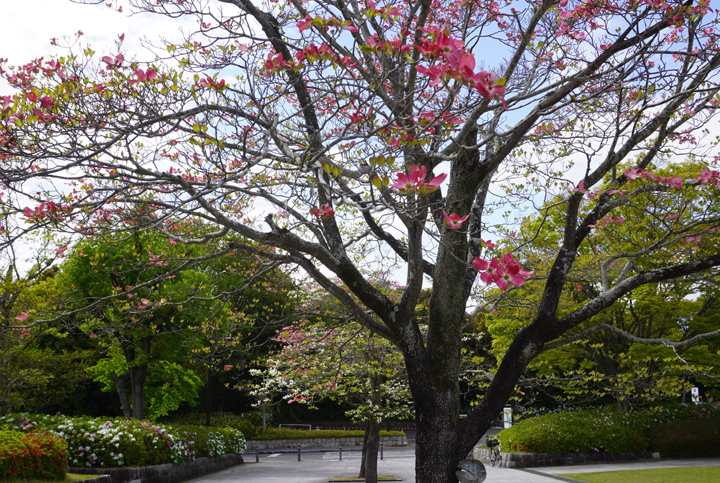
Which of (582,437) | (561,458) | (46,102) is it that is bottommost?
(561,458)

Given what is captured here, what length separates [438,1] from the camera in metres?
5.98

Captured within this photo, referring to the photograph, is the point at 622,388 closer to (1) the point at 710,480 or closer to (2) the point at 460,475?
(2) the point at 460,475

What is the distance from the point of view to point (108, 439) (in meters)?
10.4

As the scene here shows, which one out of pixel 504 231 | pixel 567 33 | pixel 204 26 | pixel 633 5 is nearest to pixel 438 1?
pixel 567 33

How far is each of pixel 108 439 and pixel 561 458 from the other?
1256 cm

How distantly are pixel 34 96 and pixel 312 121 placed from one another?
105 inches

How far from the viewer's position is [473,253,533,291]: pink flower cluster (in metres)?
2.81

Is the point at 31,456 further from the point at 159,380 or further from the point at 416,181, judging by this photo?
the point at 159,380

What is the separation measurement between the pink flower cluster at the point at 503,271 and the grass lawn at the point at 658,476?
35.2 feet

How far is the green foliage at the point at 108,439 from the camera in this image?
32.6ft

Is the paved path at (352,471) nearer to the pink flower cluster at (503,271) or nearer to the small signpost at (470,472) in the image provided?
the small signpost at (470,472)

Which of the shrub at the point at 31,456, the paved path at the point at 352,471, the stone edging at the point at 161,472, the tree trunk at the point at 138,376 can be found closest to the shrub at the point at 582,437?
the paved path at the point at 352,471

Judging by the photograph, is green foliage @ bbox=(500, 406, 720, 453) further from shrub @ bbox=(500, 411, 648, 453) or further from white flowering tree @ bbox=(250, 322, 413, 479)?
white flowering tree @ bbox=(250, 322, 413, 479)

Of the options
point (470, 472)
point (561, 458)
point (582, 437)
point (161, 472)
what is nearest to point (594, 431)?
point (582, 437)
